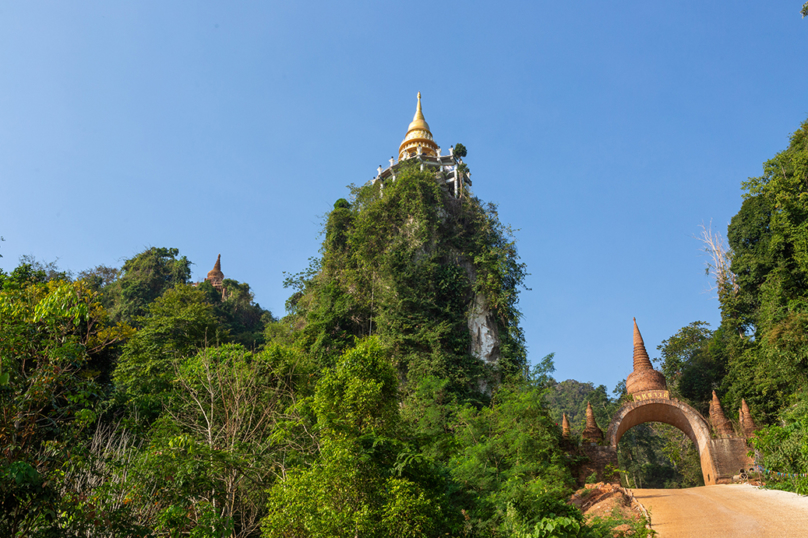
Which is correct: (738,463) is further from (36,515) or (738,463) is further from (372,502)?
(36,515)

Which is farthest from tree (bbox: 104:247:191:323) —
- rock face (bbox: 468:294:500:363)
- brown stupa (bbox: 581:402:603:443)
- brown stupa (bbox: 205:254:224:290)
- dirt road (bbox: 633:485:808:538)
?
dirt road (bbox: 633:485:808:538)

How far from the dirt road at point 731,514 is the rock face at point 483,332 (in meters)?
8.61

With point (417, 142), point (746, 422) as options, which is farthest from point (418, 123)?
point (746, 422)

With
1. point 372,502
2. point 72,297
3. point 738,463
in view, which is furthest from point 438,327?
point 72,297

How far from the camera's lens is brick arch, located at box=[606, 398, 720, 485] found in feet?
67.5

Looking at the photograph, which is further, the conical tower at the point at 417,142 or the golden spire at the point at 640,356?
the conical tower at the point at 417,142

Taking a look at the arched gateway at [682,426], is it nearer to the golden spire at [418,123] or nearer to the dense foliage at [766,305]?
the dense foliage at [766,305]

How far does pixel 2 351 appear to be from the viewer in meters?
5.66

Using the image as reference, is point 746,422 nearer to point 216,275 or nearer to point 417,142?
point 417,142

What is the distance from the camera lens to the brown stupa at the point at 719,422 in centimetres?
2075

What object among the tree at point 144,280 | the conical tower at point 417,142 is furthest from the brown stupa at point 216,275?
the conical tower at point 417,142

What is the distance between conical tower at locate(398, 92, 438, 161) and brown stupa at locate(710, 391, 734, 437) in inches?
746

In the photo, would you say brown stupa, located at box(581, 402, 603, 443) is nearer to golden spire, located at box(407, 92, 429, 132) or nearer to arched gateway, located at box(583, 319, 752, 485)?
arched gateway, located at box(583, 319, 752, 485)

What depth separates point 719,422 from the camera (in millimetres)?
21078
